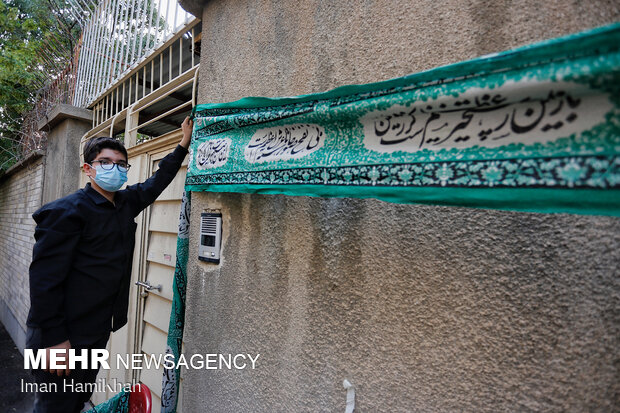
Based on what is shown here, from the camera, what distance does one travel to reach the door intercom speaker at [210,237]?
2.11 meters

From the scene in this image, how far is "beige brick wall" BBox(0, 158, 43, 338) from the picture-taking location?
5641mm

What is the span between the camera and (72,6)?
5.04 meters

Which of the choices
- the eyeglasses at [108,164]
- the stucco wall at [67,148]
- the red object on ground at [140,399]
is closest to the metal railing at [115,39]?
the stucco wall at [67,148]

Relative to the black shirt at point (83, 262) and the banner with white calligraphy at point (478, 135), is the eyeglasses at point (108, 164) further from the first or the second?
the banner with white calligraphy at point (478, 135)

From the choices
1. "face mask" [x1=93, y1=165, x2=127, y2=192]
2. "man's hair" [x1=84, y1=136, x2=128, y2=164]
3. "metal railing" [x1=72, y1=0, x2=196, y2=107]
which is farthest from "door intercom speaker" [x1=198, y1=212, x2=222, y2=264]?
"metal railing" [x1=72, y1=0, x2=196, y2=107]

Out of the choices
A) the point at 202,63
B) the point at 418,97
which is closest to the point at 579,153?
the point at 418,97

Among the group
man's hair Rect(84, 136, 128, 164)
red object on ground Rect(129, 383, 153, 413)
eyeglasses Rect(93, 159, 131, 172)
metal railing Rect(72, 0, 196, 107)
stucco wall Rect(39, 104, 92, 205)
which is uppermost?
metal railing Rect(72, 0, 196, 107)

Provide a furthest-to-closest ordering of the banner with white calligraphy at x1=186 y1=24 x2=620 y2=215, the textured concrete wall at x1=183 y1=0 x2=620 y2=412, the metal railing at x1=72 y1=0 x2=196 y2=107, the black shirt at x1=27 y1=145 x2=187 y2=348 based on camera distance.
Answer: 1. the metal railing at x1=72 y1=0 x2=196 y2=107
2. the black shirt at x1=27 y1=145 x2=187 y2=348
3. the textured concrete wall at x1=183 y1=0 x2=620 y2=412
4. the banner with white calligraphy at x1=186 y1=24 x2=620 y2=215

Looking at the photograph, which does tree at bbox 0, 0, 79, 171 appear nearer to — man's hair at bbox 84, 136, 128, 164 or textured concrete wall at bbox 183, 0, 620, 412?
man's hair at bbox 84, 136, 128, 164

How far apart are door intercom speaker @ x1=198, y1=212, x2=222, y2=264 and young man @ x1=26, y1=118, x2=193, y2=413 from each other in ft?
1.78

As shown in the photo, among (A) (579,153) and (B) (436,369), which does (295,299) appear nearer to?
(B) (436,369)

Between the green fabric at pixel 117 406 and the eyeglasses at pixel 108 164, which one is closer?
the green fabric at pixel 117 406

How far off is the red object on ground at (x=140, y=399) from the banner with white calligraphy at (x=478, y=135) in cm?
128

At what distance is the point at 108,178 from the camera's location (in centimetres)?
226
